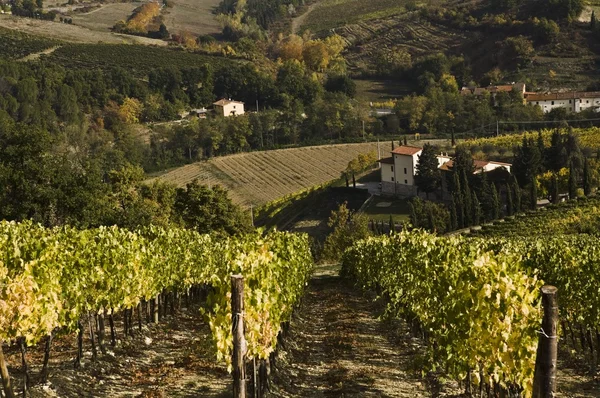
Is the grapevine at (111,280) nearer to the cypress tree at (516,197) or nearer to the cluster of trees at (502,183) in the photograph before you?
the cluster of trees at (502,183)

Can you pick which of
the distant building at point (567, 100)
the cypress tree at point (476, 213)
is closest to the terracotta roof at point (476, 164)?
the cypress tree at point (476, 213)

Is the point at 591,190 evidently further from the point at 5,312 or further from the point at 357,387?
the point at 5,312

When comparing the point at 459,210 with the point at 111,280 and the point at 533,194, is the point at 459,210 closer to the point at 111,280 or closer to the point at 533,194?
the point at 533,194

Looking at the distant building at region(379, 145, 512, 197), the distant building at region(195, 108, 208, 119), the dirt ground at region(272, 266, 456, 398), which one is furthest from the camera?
the distant building at region(195, 108, 208, 119)

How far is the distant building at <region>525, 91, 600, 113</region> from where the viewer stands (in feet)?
501

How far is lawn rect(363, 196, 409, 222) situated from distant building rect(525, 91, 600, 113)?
196 feet

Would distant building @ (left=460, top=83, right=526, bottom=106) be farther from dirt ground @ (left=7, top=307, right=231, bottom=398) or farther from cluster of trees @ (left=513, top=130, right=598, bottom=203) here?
dirt ground @ (left=7, top=307, right=231, bottom=398)

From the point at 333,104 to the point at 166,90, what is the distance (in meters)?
45.1

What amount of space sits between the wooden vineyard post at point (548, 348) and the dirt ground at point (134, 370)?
8386 millimetres

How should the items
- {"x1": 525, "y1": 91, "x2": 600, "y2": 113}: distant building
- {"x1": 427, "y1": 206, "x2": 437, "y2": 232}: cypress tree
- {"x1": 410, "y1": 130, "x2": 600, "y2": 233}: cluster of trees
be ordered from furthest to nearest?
{"x1": 525, "y1": 91, "x2": 600, "y2": 113}: distant building, {"x1": 410, "y1": 130, "x2": 600, "y2": 233}: cluster of trees, {"x1": 427, "y1": 206, "x2": 437, "y2": 232}: cypress tree

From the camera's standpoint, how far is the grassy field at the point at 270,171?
12512 centimetres

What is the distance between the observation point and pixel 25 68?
554ft

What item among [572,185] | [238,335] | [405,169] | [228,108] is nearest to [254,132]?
[228,108]

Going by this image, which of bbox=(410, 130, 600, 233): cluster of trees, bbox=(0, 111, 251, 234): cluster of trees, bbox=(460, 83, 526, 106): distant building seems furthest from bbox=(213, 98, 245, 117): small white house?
bbox=(0, 111, 251, 234): cluster of trees
